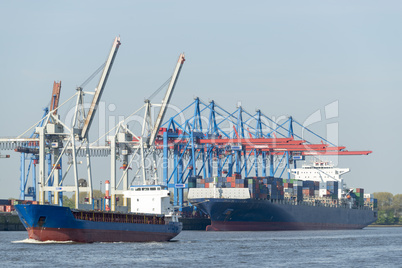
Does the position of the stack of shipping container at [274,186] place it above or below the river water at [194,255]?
above

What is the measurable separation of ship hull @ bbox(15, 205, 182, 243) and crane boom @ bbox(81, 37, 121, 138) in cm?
1628

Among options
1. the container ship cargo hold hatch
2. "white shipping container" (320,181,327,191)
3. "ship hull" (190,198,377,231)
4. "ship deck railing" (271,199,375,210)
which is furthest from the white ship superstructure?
"ship hull" (190,198,377,231)

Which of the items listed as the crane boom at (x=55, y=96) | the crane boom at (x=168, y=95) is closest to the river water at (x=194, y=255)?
the crane boom at (x=168, y=95)

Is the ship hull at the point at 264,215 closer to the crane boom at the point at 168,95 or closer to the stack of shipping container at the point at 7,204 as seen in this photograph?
the crane boom at the point at 168,95

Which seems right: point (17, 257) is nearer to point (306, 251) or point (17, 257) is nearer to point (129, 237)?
point (129, 237)

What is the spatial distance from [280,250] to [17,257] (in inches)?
824

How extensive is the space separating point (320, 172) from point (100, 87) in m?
65.8

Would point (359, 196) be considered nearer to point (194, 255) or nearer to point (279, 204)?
point (279, 204)

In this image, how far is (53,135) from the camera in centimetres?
7825

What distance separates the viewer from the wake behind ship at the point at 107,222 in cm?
5934

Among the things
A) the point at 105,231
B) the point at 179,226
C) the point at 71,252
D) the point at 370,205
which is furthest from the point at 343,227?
the point at 71,252

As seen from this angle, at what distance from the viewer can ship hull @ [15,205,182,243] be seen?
194 ft

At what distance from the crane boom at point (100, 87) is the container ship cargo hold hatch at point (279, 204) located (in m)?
25.8

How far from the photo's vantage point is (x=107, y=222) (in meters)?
63.1
